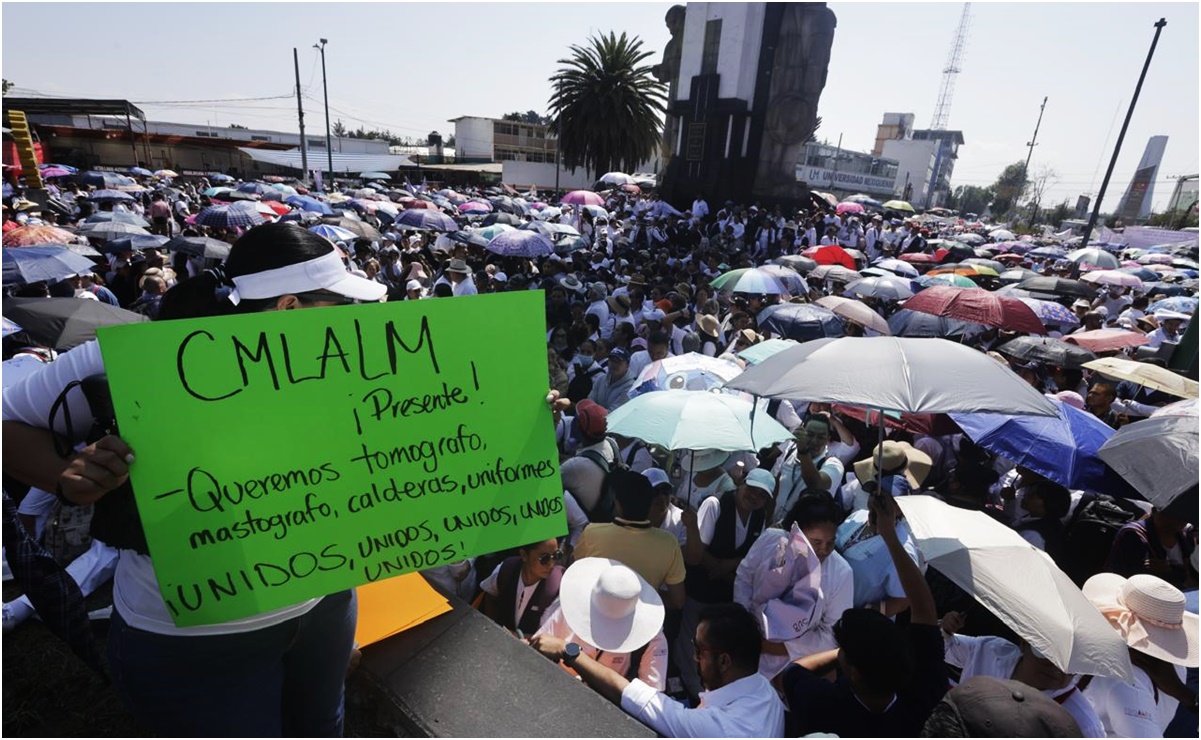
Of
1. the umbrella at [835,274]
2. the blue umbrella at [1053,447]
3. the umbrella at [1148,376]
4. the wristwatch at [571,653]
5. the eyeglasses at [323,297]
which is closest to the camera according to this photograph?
the eyeglasses at [323,297]

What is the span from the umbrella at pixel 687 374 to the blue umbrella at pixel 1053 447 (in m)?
1.75

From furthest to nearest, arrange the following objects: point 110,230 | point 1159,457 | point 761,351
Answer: point 110,230, point 761,351, point 1159,457

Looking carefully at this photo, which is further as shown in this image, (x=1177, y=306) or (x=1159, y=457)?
(x=1177, y=306)

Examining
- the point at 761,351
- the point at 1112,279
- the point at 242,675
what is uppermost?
the point at 242,675

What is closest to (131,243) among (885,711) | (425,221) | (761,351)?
(425,221)

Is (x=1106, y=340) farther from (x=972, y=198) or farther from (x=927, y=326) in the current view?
(x=972, y=198)

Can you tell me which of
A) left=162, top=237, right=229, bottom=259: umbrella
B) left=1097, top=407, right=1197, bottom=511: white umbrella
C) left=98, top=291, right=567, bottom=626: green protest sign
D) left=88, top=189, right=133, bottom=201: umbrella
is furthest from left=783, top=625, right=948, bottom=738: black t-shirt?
left=88, top=189, right=133, bottom=201: umbrella

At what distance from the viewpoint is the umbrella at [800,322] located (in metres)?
7.07

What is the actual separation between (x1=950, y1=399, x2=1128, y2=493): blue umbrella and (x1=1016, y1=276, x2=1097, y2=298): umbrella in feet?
29.6

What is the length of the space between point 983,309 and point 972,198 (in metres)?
113

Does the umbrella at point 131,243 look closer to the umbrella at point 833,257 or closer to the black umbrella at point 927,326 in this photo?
the black umbrella at point 927,326

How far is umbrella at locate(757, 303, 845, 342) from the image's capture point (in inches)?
278

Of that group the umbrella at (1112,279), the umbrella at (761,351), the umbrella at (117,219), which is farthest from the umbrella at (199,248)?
the umbrella at (1112,279)

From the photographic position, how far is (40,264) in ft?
22.1
